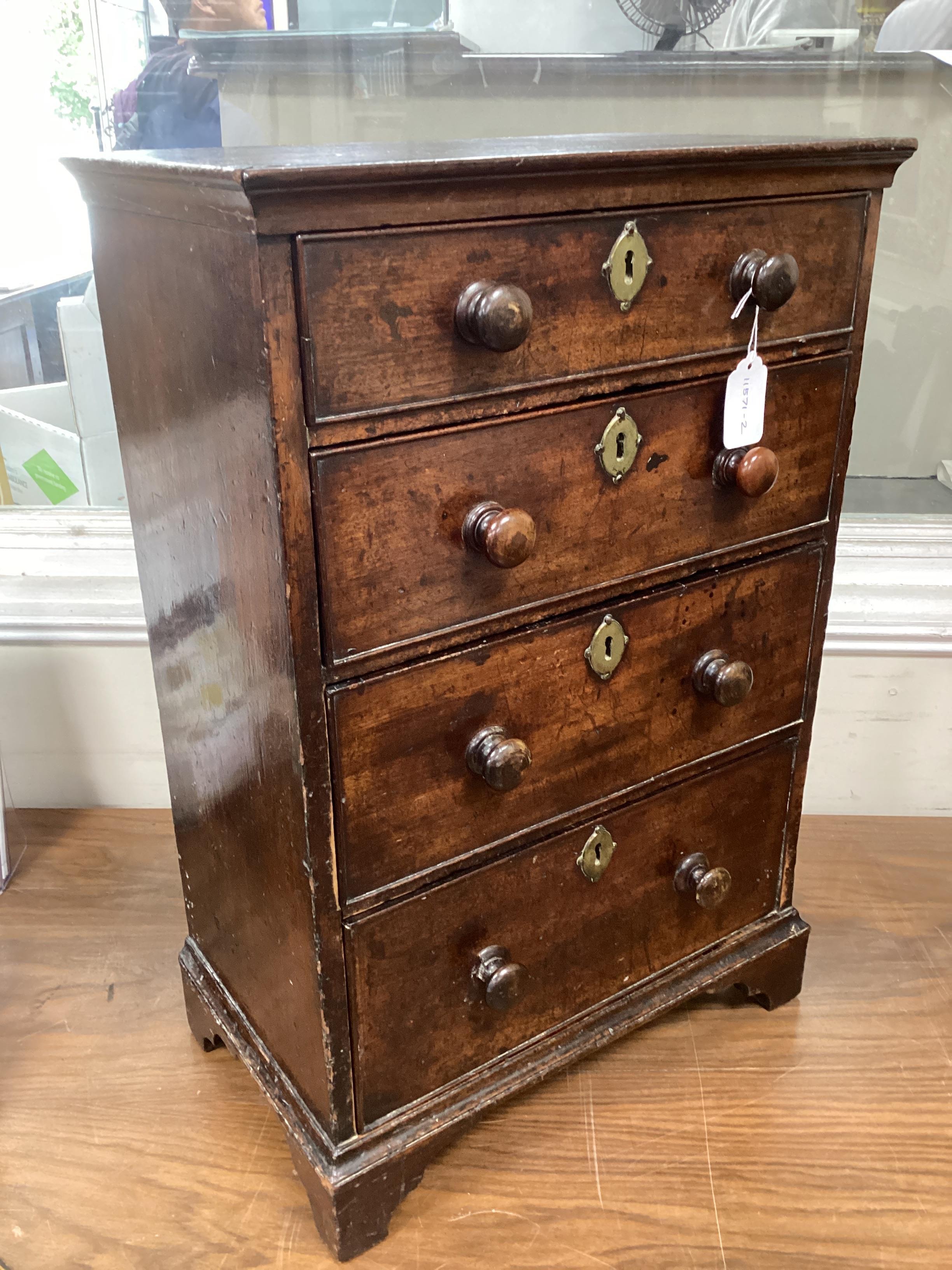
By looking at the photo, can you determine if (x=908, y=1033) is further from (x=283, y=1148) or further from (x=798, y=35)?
(x=798, y=35)

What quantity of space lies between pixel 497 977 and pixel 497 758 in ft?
0.86

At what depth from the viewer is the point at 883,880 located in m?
1.77

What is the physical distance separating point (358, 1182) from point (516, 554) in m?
0.68

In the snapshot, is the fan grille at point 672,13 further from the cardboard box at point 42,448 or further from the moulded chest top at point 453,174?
the cardboard box at point 42,448

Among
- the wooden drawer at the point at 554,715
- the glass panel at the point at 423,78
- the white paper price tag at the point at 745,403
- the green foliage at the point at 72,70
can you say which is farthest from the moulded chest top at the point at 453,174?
the green foliage at the point at 72,70

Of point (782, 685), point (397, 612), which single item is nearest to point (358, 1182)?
point (397, 612)

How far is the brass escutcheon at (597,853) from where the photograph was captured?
1.22 metres

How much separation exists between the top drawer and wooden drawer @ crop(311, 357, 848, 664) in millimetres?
43

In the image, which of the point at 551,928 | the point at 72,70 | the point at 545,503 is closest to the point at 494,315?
the point at 545,503

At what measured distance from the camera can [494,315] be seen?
857 millimetres

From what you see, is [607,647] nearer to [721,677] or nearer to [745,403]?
[721,677]

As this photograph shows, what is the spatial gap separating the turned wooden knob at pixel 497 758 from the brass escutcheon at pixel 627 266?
0.41 meters

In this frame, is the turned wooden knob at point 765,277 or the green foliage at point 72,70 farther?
the green foliage at point 72,70

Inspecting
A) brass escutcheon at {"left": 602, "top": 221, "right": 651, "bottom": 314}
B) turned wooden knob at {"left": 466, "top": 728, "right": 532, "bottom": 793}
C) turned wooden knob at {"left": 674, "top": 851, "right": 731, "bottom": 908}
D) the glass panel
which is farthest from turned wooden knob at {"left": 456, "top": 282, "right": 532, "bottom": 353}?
the glass panel
